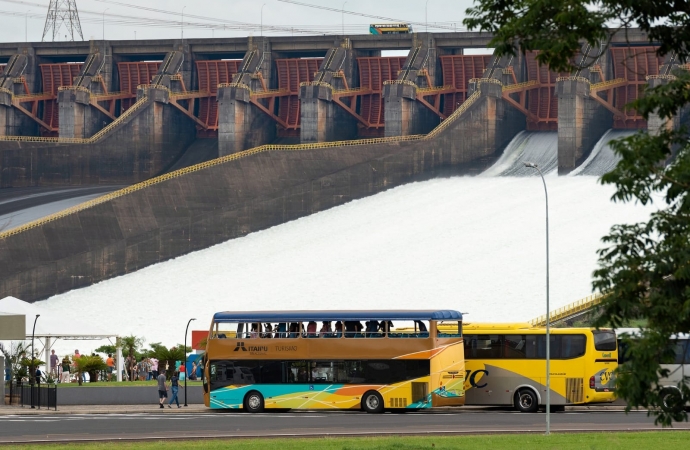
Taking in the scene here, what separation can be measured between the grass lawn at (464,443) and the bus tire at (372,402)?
1001cm

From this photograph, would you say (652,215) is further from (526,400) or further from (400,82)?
(400,82)

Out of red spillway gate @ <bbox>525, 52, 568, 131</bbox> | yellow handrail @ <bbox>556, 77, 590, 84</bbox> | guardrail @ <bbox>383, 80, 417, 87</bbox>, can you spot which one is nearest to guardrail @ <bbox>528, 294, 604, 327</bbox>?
yellow handrail @ <bbox>556, 77, 590, 84</bbox>

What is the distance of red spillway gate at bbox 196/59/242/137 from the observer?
8106 cm

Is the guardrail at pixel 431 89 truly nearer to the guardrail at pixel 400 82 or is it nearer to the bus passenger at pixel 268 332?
the guardrail at pixel 400 82

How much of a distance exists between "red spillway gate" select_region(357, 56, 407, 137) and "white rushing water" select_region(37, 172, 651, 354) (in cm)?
1086

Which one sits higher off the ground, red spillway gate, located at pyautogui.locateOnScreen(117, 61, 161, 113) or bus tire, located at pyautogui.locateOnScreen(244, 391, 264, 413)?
red spillway gate, located at pyautogui.locateOnScreen(117, 61, 161, 113)

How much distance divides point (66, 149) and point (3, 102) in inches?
378

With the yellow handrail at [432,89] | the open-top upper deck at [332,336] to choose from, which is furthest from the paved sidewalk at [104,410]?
the yellow handrail at [432,89]

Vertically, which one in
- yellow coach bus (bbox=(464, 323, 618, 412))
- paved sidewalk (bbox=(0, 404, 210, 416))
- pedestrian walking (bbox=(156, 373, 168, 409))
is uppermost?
yellow coach bus (bbox=(464, 323, 618, 412))

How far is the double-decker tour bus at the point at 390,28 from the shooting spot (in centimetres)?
8094

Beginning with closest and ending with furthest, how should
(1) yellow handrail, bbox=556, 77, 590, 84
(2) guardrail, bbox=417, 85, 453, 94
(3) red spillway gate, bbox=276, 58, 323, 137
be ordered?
(1) yellow handrail, bbox=556, 77, 590, 84, (2) guardrail, bbox=417, 85, 453, 94, (3) red spillway gate, bbox=276, 58, 323, 137

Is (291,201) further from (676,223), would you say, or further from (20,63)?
(676,223)

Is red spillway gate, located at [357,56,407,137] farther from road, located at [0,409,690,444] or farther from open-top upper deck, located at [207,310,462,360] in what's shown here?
road, located at [0,409,690,444]

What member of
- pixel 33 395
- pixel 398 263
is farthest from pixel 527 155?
pixel 33 395
